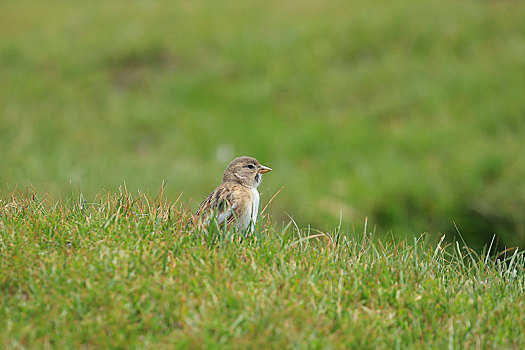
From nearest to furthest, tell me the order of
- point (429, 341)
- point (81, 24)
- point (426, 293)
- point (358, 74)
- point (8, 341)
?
point (8, 341), point (429, 341), point (426, 293), point (358, 74), point (81, 24)

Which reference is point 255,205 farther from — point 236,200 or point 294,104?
point 294,104

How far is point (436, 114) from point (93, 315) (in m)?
13.6

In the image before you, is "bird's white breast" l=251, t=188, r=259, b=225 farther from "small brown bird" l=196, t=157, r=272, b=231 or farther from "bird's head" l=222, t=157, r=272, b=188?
"bird's head" l=222, t=157, r=272, b=188

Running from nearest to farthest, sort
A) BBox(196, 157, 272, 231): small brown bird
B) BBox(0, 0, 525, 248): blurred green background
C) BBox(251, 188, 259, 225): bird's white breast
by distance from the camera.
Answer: BBox(196, 157, 272, 231): small brown bird < BBox(251, 188, 259, 225): bird's white breast < BBox(0, 0, 525, 248): blurred green background

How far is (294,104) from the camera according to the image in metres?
18.1

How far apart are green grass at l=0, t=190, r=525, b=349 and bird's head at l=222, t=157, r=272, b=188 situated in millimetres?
1478

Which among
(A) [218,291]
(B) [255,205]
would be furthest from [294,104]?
(A) [218,291]

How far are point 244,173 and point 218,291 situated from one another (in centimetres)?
263

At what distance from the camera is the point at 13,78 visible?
760 inches

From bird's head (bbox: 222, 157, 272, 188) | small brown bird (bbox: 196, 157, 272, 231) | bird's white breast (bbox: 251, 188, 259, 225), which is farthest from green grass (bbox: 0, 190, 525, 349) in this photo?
bird's head (bbox: 222, 157, 272, 188)

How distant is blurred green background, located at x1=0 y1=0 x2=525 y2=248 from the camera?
13.4 metres

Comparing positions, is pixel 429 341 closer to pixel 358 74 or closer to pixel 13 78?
pixel 358 74

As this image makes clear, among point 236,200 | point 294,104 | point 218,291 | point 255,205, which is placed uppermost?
point 294,104

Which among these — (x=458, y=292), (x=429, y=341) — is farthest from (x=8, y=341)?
(x=458, y=292)
